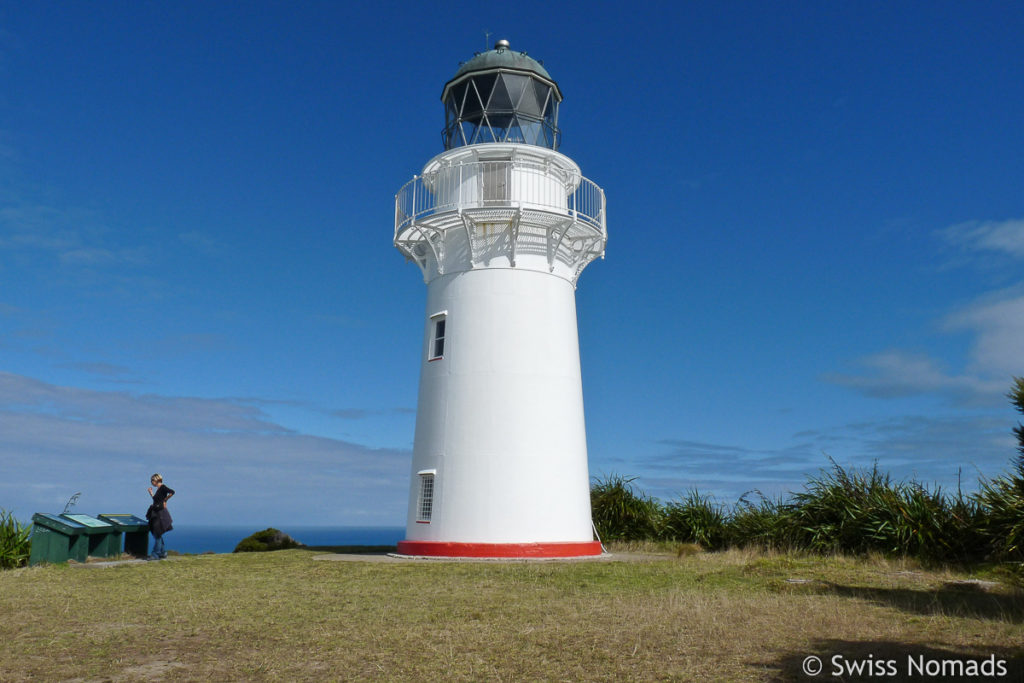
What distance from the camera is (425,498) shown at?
1809cm

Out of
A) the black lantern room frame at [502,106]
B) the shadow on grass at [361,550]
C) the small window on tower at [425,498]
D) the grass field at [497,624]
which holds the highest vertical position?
the black lantern room frame at [502,106]

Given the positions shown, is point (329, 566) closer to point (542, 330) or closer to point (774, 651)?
point (542, 330)

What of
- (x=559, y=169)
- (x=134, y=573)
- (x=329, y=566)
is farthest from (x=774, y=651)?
(x=559, y=169)

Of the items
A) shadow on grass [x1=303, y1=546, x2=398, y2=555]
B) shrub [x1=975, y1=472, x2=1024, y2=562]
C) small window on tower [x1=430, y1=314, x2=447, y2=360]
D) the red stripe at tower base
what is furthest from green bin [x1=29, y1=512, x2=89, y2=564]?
shrub [x1=975, y1=472, x2=1024, y2=562]

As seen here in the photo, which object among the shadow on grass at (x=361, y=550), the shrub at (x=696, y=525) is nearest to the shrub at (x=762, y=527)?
the shrub at (x=696, y=525)

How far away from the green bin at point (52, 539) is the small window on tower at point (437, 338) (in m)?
8.21

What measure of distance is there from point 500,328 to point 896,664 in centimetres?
1273

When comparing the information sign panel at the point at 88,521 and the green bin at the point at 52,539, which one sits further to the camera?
the information sign panel at the point at 88,521

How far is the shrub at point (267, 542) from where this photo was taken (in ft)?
72.5

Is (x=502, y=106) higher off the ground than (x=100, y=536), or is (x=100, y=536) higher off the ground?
(x=502, y=106)

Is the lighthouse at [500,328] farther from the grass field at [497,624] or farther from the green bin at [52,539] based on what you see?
the green bin at [52,539]

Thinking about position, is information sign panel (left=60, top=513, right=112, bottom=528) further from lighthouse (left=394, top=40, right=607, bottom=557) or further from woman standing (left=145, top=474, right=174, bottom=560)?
lighthouse (left=394, top=40, right=607, bottom=557)

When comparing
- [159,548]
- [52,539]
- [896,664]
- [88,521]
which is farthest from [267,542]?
[896,664]

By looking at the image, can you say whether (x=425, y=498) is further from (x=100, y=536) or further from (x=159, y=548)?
(x=100, y=536)
